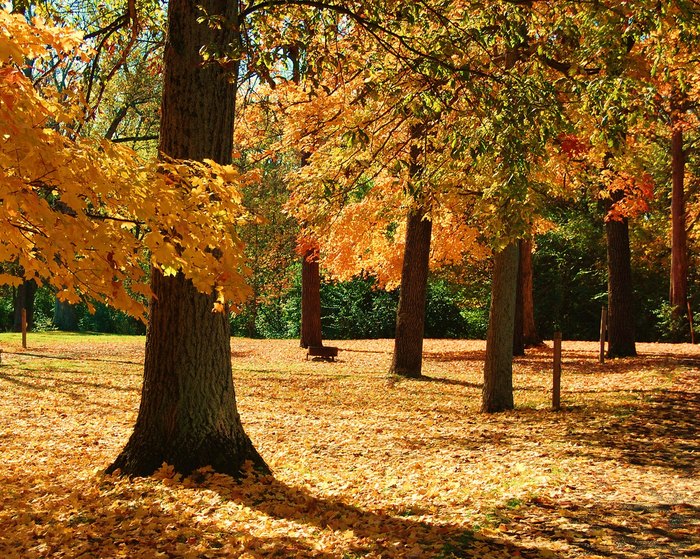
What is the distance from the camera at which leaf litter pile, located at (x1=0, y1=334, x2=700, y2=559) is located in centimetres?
489

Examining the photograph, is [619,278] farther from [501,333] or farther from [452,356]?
[501,333]

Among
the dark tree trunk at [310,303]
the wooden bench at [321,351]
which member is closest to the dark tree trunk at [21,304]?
the dark tree trunk at [310,303]

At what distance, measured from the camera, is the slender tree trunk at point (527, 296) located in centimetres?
1950

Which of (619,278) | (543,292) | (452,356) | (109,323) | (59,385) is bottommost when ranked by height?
(59,385)

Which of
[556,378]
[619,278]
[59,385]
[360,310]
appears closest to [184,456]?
[556,378]

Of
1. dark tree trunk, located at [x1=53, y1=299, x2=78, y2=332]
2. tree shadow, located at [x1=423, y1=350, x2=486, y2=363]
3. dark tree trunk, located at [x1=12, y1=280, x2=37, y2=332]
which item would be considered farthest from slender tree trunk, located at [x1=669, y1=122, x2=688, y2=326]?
dark tree trunk, located at [x1=12, y1=280, x2=37, y2=332]

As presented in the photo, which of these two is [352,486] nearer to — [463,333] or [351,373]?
[351,373]

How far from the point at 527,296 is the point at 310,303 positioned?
6.00 m

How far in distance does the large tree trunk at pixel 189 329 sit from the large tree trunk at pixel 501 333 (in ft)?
14.7

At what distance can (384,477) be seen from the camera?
6.89m

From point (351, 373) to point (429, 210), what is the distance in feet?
17.4

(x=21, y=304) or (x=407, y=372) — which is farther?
(x=21, y=304)

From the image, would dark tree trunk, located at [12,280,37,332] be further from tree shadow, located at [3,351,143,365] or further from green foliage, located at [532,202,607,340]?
green foliage, located at [532,202,607,340]

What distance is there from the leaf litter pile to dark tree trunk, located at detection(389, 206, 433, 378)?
0.61 metres
